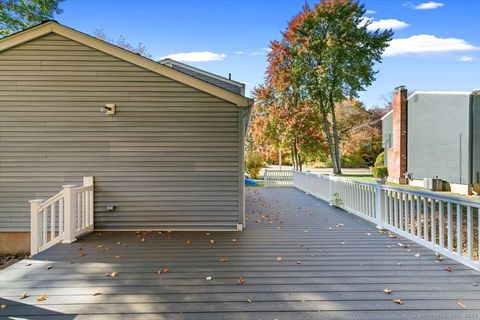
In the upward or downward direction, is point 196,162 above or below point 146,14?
below

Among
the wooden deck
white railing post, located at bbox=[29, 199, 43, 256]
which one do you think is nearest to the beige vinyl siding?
the wooden deck

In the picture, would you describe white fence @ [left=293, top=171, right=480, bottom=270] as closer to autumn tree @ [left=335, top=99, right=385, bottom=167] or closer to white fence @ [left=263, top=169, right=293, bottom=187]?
white fence @ [left=263, top=169, right=293, bottom=187]

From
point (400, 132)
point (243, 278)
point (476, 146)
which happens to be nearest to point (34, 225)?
point (243, 278)

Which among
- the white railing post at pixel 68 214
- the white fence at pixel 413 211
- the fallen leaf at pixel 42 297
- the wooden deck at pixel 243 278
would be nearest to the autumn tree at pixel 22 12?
the white railing post at pixel 68 214

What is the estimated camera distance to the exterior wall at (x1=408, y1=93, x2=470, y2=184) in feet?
48.9

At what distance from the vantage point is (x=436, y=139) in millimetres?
16672

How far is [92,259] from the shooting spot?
4391mm

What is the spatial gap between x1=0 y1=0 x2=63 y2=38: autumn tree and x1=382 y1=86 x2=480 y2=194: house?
17521mm

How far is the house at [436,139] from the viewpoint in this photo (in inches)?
570

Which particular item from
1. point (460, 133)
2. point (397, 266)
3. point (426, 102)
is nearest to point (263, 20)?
point (426, 102)

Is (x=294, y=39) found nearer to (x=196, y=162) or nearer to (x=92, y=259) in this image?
(x=196, y=162)

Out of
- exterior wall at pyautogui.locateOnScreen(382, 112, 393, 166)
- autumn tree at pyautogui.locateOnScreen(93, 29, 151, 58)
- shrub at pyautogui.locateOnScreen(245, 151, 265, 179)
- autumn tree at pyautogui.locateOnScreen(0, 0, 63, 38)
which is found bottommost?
shrub at pyautogui.locateOnScreen(245, 151, 265, 179)

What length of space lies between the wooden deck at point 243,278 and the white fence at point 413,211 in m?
0.24

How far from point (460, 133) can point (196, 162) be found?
1384 centimetres
